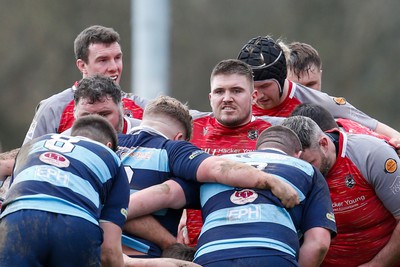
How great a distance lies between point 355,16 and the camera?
1075 inches

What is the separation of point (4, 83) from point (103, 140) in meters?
23.6

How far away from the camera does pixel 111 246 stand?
5.52 m

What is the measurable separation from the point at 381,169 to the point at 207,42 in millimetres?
20847

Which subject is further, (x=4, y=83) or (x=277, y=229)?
(x=4, y=83)

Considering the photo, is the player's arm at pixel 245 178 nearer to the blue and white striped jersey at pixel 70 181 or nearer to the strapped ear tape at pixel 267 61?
the blue and white striped jersey at pixel 70 181

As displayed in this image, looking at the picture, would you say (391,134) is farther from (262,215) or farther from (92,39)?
(92,39)

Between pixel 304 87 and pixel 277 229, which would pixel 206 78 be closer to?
pixel 304 87

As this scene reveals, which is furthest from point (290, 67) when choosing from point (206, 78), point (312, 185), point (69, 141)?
point (206, 78)

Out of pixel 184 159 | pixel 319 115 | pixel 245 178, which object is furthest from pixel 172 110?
pixel 319 115

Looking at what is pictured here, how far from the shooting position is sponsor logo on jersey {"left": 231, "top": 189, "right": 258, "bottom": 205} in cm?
581

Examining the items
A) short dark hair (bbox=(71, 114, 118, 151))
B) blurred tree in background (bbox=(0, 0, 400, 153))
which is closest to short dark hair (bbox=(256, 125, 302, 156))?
short dark hair (bbox=(71, 114, 118, 151))

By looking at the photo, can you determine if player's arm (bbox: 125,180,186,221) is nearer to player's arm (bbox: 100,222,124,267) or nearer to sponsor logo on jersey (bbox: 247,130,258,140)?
player's arm (bbox: 100,222,124,267)

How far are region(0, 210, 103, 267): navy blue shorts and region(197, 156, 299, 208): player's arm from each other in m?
0.87

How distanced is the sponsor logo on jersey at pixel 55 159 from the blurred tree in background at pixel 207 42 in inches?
774
